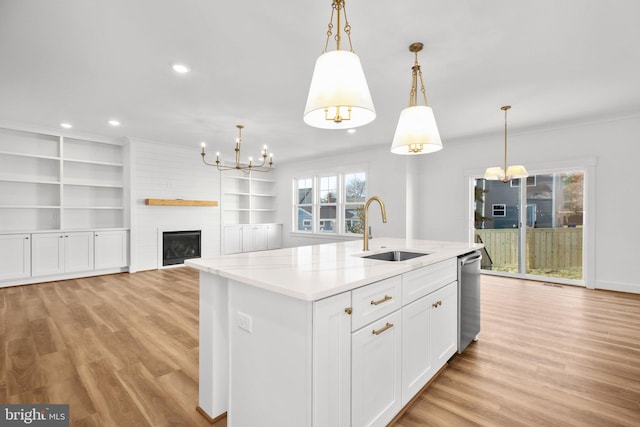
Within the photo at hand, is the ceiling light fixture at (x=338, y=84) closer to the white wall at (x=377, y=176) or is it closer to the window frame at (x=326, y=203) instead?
the white wall at (x=377, y=176)

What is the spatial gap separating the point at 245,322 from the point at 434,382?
1.51 m

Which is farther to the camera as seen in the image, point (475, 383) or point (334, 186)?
point (334, 186)

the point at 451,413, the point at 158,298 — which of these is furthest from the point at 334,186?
the point at 451,413

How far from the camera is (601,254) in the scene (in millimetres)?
4578

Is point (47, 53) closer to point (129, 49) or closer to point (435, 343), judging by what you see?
point (129, 49)

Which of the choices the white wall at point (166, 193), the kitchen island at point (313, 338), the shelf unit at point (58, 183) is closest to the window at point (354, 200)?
the white wall at point (166, 193)

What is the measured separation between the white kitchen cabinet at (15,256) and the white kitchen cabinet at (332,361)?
575 cm

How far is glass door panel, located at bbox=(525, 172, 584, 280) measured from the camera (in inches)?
193

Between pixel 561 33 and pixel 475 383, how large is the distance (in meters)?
2.76

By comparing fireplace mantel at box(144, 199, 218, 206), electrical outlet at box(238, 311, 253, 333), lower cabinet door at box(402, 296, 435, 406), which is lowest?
lower cabinet door at box(402, 296, 435, 406)

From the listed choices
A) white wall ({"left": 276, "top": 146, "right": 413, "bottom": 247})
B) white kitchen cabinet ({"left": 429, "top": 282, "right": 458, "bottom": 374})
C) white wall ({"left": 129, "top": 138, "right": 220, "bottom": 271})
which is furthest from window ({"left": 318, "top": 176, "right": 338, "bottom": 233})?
white kitchen cabinet ({"left": 429, "top": 282, "right": 458, "bottom": 374})

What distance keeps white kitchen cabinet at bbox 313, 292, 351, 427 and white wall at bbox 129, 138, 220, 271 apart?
5.77 metres

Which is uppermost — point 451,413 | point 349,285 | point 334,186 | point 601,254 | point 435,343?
point 334,186

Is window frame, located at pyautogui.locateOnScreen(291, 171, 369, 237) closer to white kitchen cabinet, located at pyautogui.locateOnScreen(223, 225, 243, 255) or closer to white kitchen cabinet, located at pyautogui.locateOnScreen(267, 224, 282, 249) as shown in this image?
white kitchen cabinet, located at pyautogui.locateOnScreen(267, 224, 282, 249)
